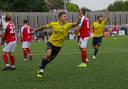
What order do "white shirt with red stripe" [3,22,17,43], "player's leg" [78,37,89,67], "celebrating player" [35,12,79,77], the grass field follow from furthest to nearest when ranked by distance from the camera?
"player's leg" [78,37,89,67] < "white shirt with red stripe" [3,22,17,43] < "celebrating player" [35,12,79,77] < the grass field

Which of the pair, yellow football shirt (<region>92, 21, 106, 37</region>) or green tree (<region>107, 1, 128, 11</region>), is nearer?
yellow football shirt (<region>92, 21, 106, 37</region>)

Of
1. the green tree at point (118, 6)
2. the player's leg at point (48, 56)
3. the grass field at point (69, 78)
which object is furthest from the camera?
the green tree at point (118, 6)

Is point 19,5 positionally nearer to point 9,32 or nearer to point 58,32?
point 9,32

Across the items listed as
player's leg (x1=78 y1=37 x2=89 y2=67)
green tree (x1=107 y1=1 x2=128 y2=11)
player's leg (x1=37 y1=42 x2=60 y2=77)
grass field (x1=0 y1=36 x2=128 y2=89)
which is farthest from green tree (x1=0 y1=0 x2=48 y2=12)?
player's leg (x1=37 y1=42 x2=60 y2=77)

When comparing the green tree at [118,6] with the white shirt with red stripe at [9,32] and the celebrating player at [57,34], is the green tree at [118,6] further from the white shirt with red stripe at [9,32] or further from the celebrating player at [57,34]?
the celebrating player at [57,34]

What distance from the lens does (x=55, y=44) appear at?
599 inches

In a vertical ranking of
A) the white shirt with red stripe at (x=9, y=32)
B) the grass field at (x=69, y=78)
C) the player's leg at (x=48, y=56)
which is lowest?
the grass field at (x=69, y=78)

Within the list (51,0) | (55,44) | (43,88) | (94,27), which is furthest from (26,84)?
(51,0)

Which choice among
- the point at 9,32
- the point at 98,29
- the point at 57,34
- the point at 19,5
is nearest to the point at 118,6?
the point at 19,5

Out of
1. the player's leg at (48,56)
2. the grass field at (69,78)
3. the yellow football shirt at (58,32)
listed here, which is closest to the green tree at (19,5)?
the grass field at (69,78)

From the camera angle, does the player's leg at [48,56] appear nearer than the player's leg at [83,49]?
Yes

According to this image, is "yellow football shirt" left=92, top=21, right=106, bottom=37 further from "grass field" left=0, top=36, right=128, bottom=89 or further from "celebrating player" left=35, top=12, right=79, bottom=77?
"celebrating player" left=35, top=12, right=79, bottom=77

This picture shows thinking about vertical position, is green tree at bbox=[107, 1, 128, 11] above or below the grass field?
below

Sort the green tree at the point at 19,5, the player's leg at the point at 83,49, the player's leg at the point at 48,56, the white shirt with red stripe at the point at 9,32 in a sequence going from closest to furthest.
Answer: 1. the player's leg at the point at 48,56
2. the white shirt with red stripe at the point at 9,32
3. the player's leg at the point at 83,49
4. the green tree at the point at 19,5
